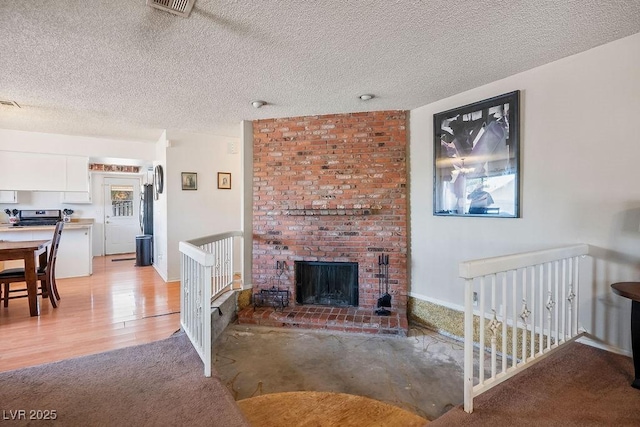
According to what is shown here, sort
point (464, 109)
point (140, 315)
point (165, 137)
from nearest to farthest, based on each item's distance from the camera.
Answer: point (464, 109) < point (140, 315) < point (165, 137)

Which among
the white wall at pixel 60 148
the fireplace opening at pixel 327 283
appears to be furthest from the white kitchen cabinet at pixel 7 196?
the fireplace opening at pixel 327 283

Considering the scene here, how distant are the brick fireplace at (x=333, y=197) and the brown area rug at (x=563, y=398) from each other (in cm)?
169

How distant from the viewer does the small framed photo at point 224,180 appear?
16.6 feet

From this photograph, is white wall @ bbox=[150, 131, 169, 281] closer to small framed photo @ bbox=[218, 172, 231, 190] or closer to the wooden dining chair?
small framed photo @ bbox=[218, 172, 231, 190]

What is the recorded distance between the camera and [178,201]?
4.75 metres

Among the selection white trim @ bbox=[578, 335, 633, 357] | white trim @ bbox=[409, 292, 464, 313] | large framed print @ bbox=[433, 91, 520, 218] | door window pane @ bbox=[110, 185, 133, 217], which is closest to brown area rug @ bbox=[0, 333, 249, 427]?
white trim @ bbox=[409, 292, 464, 313]

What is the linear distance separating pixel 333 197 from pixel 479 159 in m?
1.64

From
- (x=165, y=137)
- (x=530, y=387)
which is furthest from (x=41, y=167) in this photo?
(x=530, y=387)

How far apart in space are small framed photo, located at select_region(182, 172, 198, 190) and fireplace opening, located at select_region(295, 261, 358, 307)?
231cm

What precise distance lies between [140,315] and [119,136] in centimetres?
327

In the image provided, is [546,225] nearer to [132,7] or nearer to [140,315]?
[132,7]

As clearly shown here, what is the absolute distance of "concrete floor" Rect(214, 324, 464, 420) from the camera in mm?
2205

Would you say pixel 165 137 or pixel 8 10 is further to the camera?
pixel 165 137

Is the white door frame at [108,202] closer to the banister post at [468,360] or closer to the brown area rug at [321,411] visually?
the brown area rug at [321,411]
